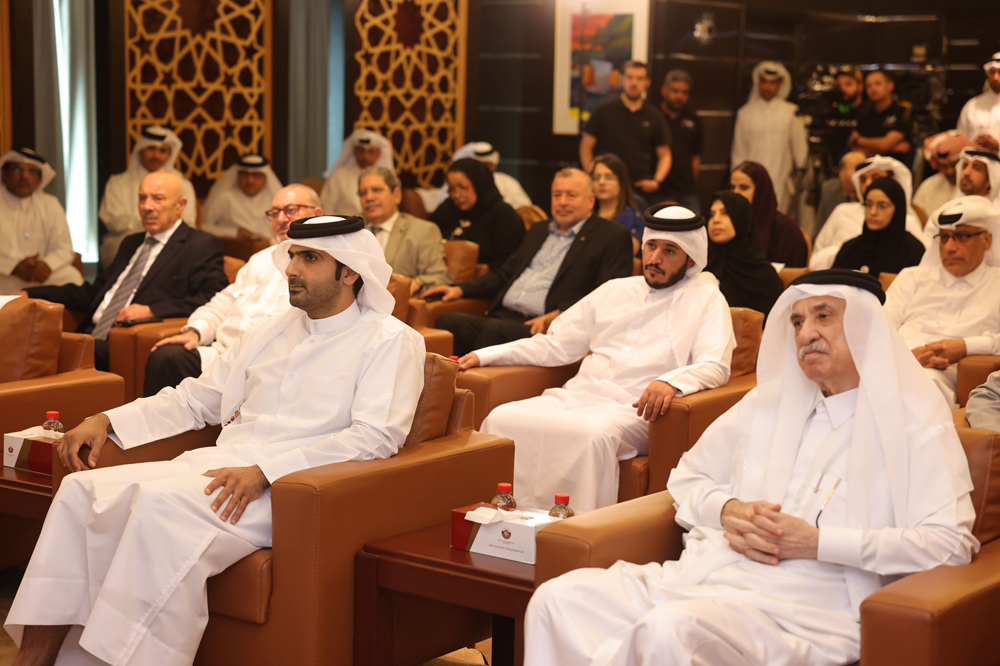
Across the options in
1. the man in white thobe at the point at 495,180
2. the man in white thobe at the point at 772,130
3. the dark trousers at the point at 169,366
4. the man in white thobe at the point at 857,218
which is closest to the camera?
the dark trousers at the point at 169,366

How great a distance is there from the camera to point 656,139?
912 cm

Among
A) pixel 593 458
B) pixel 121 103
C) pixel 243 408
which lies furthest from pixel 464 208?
pixel 243 408

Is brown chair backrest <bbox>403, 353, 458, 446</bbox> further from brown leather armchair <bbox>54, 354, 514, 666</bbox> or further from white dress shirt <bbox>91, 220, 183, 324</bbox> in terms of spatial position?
white dress shirt <bbox>91, 220, 183, 324</bbox>

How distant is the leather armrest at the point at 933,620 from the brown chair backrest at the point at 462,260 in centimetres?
463

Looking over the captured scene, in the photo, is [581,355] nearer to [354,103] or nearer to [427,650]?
[427,650]

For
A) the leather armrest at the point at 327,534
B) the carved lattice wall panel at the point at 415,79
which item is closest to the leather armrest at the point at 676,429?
the leather armrest at the point at 327,534

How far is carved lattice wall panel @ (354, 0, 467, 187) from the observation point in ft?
32.0

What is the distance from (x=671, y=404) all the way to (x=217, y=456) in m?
1.63

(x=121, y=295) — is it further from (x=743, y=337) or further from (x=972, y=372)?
(x=972, y=372)

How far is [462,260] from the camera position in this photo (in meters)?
6.86

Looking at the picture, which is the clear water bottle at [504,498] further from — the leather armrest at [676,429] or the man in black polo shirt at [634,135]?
the man in black polo shirt at [634,135]

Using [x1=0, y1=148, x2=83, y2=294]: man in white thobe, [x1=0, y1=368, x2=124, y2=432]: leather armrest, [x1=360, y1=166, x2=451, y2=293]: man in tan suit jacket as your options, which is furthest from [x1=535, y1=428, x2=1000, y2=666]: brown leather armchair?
[x1=0, y1=148, x2=83, y2=294]: man in white thobe

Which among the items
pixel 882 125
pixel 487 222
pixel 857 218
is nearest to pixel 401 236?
pixel 487 222

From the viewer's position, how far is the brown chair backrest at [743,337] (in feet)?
15.4
